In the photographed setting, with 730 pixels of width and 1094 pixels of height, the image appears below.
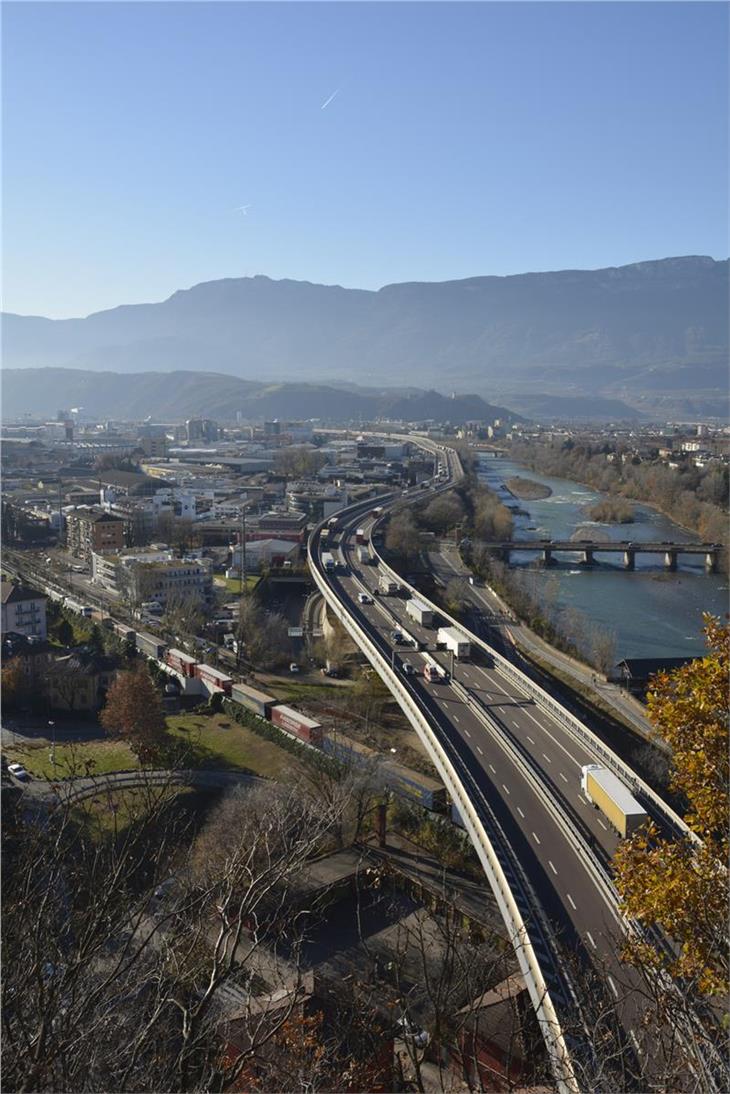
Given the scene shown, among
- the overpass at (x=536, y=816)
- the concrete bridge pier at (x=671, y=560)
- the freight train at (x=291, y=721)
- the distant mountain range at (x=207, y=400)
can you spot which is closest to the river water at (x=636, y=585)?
the concrete bridge pier at (x=671, y=560)

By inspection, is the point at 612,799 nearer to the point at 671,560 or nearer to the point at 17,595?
the point at 17,595

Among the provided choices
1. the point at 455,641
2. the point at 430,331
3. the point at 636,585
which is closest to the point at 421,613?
the point at 455,641

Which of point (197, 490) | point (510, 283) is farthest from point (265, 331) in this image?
point (197, 490)

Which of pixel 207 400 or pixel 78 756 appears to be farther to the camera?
pixel 207 400

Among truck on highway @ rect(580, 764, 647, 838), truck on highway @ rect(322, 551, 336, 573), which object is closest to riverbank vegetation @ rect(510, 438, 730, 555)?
truck on highway @ rect(322, 551, 336, 573)

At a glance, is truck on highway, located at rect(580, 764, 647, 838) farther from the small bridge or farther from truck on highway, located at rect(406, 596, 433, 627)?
the small bridge

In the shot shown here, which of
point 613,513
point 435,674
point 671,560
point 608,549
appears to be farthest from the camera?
point 613,513
